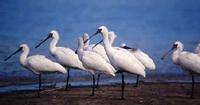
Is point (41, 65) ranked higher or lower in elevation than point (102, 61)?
lower

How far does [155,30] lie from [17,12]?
24.5ft

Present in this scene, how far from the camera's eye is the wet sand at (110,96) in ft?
44.2

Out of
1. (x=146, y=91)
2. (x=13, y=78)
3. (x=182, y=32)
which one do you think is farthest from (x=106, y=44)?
(x=182, y=32)

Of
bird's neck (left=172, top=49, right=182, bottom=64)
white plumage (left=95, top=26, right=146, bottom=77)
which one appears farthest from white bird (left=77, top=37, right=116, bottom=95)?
bird's neck (left=172, top=49, right=182, bottom=64)

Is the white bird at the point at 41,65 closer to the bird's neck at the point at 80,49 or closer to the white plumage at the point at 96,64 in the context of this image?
the bird's neck at the point at 80,49

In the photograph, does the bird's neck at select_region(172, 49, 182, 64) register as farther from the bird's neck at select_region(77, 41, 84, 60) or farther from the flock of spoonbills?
the bird's neck at select_region(77, 41, 84, 60)

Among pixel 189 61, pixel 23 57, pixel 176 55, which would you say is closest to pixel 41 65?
pixel 23 57

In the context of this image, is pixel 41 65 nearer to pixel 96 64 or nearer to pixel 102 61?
pixel 96 64

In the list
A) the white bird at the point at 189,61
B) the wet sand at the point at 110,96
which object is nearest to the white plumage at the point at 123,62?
the wet sand at the point at 110,96

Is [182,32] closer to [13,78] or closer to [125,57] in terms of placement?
[13,78]

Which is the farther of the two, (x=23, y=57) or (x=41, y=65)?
(x=23, y=57)

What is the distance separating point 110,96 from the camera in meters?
14.6

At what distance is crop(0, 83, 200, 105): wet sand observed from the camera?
13484mm

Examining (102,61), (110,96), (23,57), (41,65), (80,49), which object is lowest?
(110,96)
